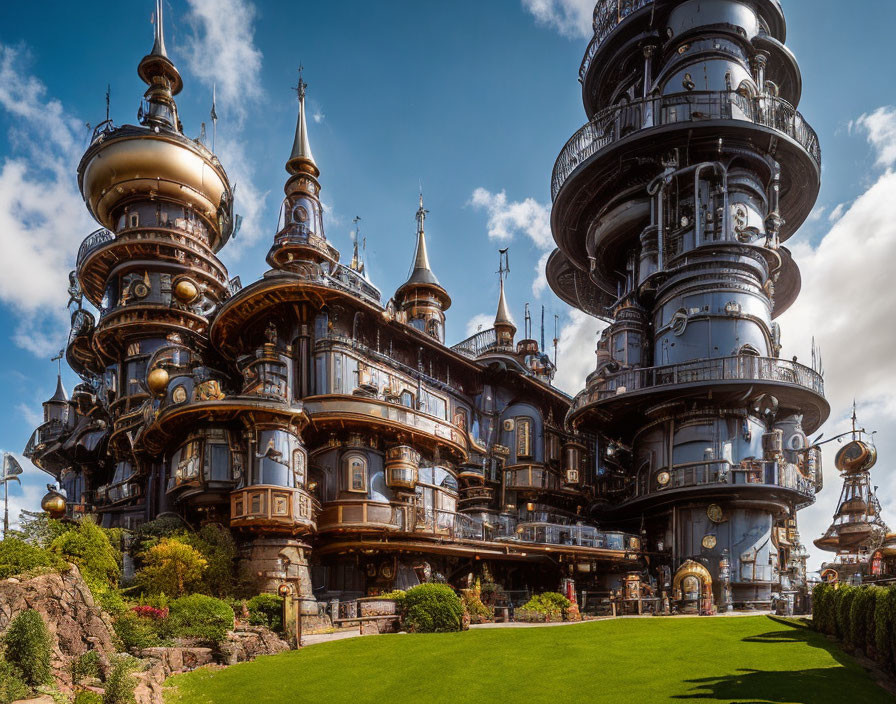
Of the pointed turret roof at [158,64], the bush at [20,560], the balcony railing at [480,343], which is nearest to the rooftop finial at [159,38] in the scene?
the pointed turret roof at [158,64]

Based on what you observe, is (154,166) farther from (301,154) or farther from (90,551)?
(90,551)

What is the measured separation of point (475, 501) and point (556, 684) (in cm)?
3044

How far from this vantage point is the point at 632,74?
190 ft

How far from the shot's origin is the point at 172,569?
2819cm

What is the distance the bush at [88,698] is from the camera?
1268cm

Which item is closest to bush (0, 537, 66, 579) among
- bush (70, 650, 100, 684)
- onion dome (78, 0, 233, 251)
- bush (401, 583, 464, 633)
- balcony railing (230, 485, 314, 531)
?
bush (70, 650, 100, 684)

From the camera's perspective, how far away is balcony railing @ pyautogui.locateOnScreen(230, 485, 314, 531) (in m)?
31.0

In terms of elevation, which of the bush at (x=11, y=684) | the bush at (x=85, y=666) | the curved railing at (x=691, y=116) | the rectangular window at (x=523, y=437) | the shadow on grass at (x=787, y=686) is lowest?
the shadow on grass at (x=787, y=686)

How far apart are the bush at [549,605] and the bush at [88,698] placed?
21856 mm

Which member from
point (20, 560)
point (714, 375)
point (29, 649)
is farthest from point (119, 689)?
point (714, 375)

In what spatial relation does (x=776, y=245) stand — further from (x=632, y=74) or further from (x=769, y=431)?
(x=632, y=74)

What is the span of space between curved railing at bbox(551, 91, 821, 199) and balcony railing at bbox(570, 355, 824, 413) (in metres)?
16.0

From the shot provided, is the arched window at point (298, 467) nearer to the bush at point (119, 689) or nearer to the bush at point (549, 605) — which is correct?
the bush at point (549, 605)

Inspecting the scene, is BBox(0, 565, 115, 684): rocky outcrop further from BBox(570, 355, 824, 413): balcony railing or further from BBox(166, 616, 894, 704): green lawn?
BBox(570, 355, 824, 413): balcony railing
